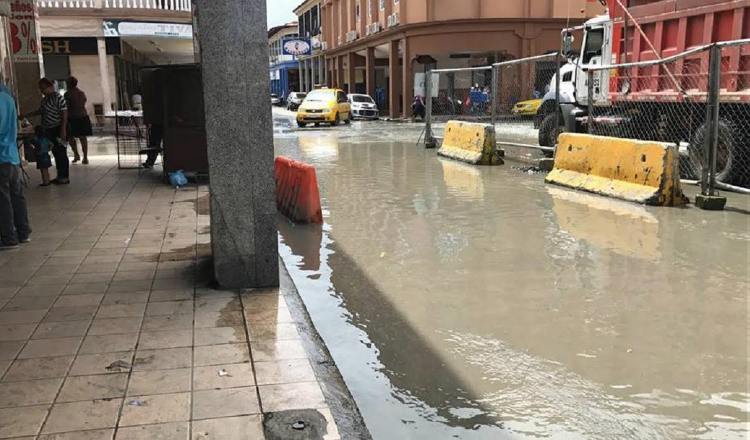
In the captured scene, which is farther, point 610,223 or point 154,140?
point 154,140

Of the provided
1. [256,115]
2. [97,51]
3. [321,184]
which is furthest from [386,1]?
[256,115]

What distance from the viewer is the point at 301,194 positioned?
8836 mm

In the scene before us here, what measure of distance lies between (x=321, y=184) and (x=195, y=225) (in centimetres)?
447

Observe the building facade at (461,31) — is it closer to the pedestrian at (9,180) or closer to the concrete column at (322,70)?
the concrete column at (322,70)

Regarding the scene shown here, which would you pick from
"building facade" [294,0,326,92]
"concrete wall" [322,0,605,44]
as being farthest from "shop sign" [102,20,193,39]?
"building facade" [294,0,326,92]

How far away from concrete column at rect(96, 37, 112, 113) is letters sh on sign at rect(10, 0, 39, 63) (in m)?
8.45

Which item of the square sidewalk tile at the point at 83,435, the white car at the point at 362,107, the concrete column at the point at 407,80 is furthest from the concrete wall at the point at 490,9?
the square sidewalk tile at the point at 83,435

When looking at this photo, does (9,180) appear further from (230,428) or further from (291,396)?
(230,428)

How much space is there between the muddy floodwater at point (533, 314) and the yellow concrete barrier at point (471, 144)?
464 cm

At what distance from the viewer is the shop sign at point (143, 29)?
72.3 feet

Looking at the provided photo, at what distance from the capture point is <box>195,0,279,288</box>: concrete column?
5395 millimetres

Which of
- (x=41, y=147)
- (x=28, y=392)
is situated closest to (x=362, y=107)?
(x=41, y=147)

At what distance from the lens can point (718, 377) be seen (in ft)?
13.8

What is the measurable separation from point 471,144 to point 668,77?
4.75 metres
